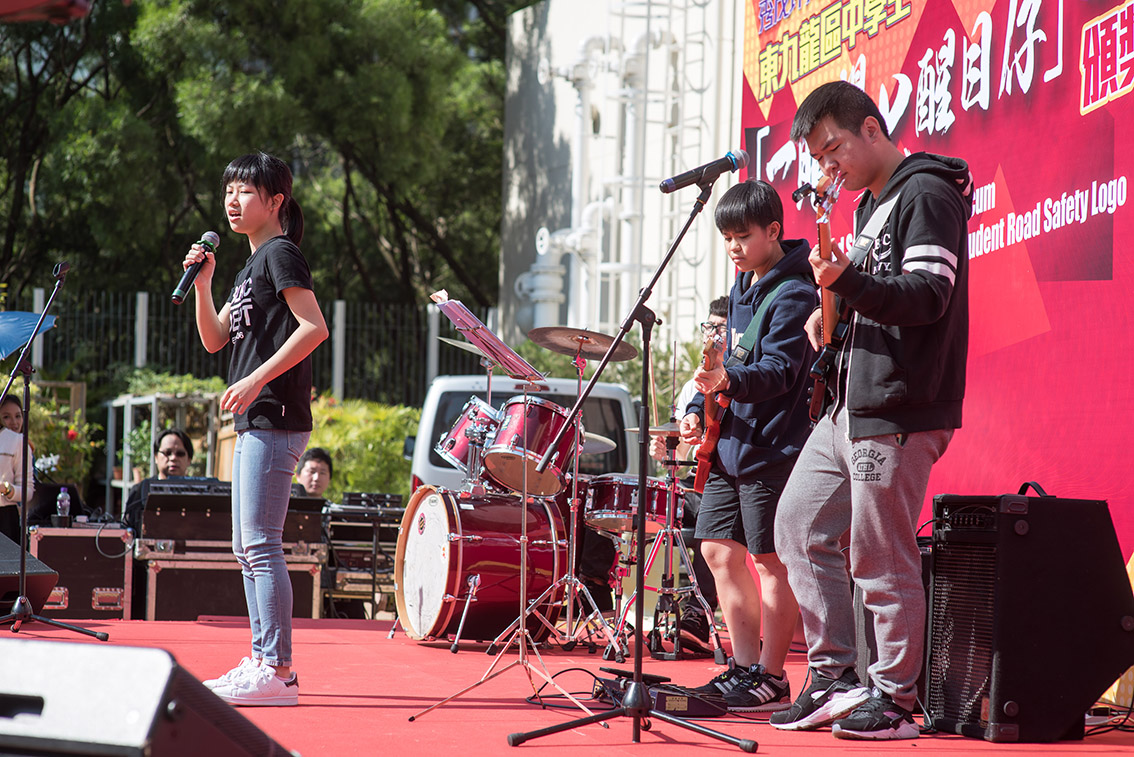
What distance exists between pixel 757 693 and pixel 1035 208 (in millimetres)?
2678

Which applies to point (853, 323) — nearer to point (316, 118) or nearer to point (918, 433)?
point (918, 433)

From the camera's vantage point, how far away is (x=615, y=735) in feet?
12.3

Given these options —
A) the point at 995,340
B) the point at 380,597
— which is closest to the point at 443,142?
the point at 380,597

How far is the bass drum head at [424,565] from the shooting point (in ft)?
20.5

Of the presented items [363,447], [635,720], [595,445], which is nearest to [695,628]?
[595,445]

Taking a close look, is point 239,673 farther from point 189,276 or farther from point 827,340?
point 827,340

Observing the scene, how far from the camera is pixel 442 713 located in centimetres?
408

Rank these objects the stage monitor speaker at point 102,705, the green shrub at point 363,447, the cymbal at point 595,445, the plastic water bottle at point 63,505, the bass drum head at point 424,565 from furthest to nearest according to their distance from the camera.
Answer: the green shrub at point 363,447, the plastic water bottle at point 63,505, the cymbal at point 595,445, the bass drum head at point 424,565, the stage monitor speaker at point 102,705

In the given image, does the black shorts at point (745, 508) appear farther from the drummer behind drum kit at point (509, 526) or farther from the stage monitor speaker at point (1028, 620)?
the drummer behind drum kit at point (509, 526)

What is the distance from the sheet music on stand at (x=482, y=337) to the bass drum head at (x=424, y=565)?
5.72ft

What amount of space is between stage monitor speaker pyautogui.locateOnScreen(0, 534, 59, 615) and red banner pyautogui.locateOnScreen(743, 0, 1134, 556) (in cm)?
468

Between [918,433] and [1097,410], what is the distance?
1.74 meters

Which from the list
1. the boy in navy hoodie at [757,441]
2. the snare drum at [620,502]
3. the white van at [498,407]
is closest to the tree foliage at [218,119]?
the white van at [498,407]

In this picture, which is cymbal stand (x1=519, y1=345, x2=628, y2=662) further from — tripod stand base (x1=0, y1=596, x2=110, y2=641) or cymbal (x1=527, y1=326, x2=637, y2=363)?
tripod stand base (x1=0, y1=596, x2=110, y2=641)
